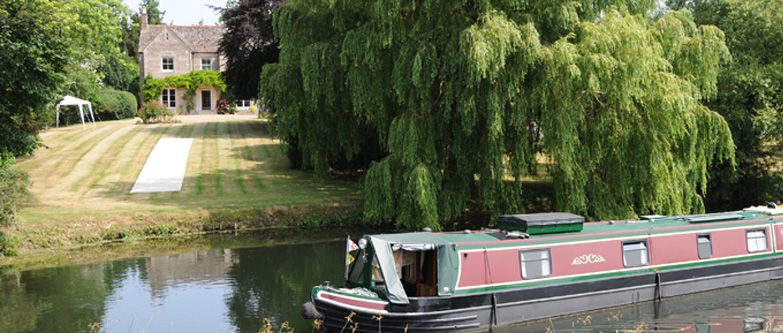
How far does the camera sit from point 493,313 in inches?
512

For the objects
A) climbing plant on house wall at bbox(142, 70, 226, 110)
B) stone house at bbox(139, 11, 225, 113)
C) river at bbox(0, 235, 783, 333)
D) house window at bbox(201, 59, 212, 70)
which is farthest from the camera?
house window at bbox(201, 59, 212, 70)

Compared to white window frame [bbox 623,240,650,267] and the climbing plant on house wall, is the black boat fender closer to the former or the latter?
white window frame [bbox 623,240,650,267]

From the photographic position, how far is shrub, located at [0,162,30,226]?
67.0 ft

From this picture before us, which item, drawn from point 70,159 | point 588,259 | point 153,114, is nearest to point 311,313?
point 588,259

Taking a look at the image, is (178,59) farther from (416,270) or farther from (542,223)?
(542,223)

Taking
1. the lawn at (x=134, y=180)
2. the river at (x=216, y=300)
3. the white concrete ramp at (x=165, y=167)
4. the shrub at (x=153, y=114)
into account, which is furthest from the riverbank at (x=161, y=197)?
the shrub at (x=153, y=114)

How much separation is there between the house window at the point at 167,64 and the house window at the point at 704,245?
4889 centimetres

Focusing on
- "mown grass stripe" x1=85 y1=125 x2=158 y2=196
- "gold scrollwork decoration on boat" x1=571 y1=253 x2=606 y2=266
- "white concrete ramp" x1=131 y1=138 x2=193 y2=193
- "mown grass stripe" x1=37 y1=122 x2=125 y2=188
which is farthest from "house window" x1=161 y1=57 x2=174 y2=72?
"gold scrollwork decoration on boat" x1=571 y1=253 x2=606 y2=266

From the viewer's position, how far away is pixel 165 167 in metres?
32.2

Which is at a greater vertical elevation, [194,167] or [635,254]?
[194,167]

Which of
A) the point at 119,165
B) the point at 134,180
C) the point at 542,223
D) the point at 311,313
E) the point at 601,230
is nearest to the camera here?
the point at 311,313

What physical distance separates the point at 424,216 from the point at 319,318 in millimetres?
6991

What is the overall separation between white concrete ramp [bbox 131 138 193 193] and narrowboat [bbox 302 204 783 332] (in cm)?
1643

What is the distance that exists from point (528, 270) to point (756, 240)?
6159 mm
